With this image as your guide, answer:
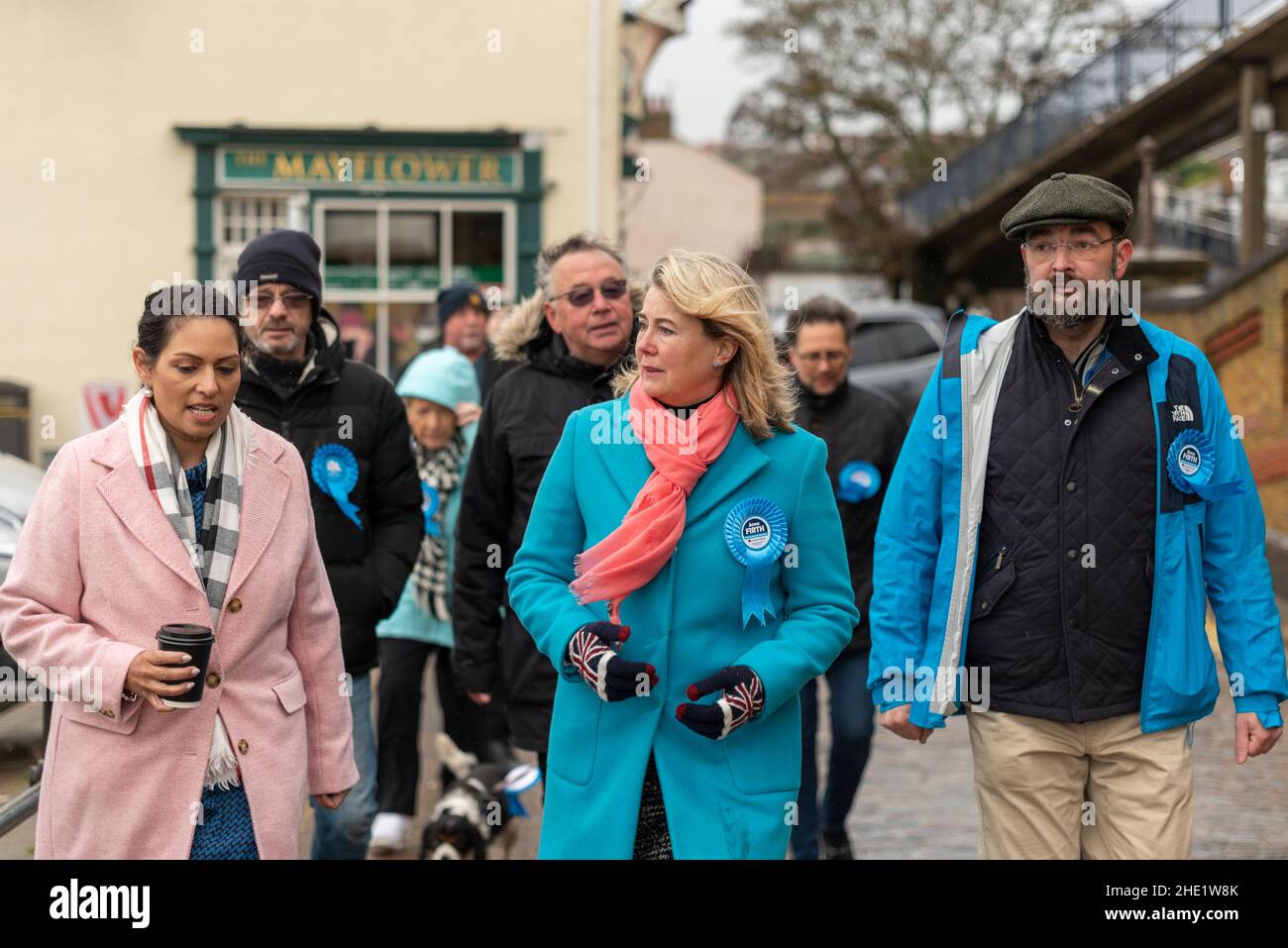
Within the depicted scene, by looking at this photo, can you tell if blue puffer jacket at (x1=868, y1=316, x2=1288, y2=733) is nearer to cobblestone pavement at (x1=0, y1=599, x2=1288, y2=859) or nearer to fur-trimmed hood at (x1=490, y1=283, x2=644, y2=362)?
fur-trimmed hood at (x1=490, y1=283, x2=644, y2=362)

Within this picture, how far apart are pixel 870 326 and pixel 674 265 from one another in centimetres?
1489

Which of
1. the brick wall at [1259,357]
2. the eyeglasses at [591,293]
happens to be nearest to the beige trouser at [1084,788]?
the eyeglasses at [591,293]

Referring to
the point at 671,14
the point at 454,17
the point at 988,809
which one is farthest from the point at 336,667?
the point at 671,14

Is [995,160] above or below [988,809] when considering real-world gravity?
above

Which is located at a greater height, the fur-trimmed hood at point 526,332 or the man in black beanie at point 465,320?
the man in black beanie at point 465,320

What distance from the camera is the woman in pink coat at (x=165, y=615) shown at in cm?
331

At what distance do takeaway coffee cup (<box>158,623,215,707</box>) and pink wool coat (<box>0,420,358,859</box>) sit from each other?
88 millimetres

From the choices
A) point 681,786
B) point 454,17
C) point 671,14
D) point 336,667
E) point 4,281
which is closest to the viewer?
point 681,786

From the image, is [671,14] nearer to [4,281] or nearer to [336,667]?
[4,281]

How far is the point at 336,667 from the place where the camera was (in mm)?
3773

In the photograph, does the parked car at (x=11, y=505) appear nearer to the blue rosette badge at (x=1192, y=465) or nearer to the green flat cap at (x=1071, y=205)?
the green flat cap at (x=1071, y=205)

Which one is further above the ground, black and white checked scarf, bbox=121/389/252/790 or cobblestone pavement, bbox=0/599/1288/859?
black and white checked scarf, bbox=121/389/252/790

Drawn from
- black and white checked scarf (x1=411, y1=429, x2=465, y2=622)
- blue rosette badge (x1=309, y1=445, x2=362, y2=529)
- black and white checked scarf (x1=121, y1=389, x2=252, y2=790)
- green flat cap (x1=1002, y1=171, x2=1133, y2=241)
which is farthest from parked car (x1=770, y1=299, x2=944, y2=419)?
black and white checked scarf (x1=121, y1=389, x2=252, y2=790)

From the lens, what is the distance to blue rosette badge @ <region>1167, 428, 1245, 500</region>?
3.79 meters
